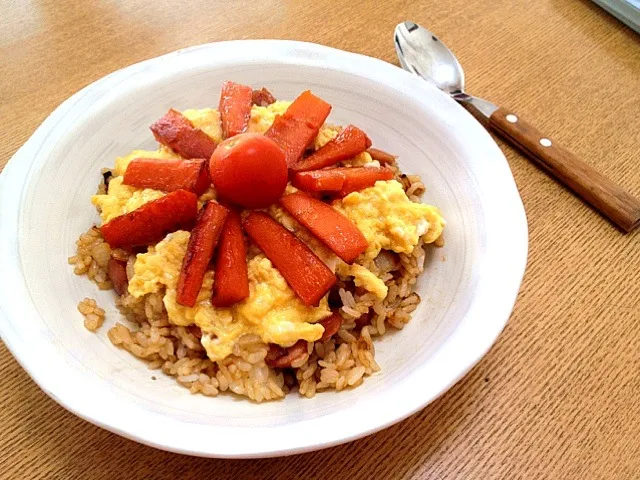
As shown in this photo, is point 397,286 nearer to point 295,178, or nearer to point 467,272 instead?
point 467,272

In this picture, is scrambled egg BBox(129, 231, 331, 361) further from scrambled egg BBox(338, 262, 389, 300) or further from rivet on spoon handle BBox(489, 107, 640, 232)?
rivet on spoon handle BBox(489, 107, 640, 232)

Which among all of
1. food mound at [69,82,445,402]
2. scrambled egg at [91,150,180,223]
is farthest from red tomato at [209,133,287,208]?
scrambled egg at [91,150,180,223]

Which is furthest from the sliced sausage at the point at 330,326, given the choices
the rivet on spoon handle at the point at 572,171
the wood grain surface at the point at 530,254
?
the rivet on spoon handle at the point at 572,171

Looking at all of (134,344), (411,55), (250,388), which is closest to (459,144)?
(411,55)

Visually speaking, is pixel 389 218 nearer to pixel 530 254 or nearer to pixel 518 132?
pixel 530 254

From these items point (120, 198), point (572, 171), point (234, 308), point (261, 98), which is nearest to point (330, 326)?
point (234, 308)
